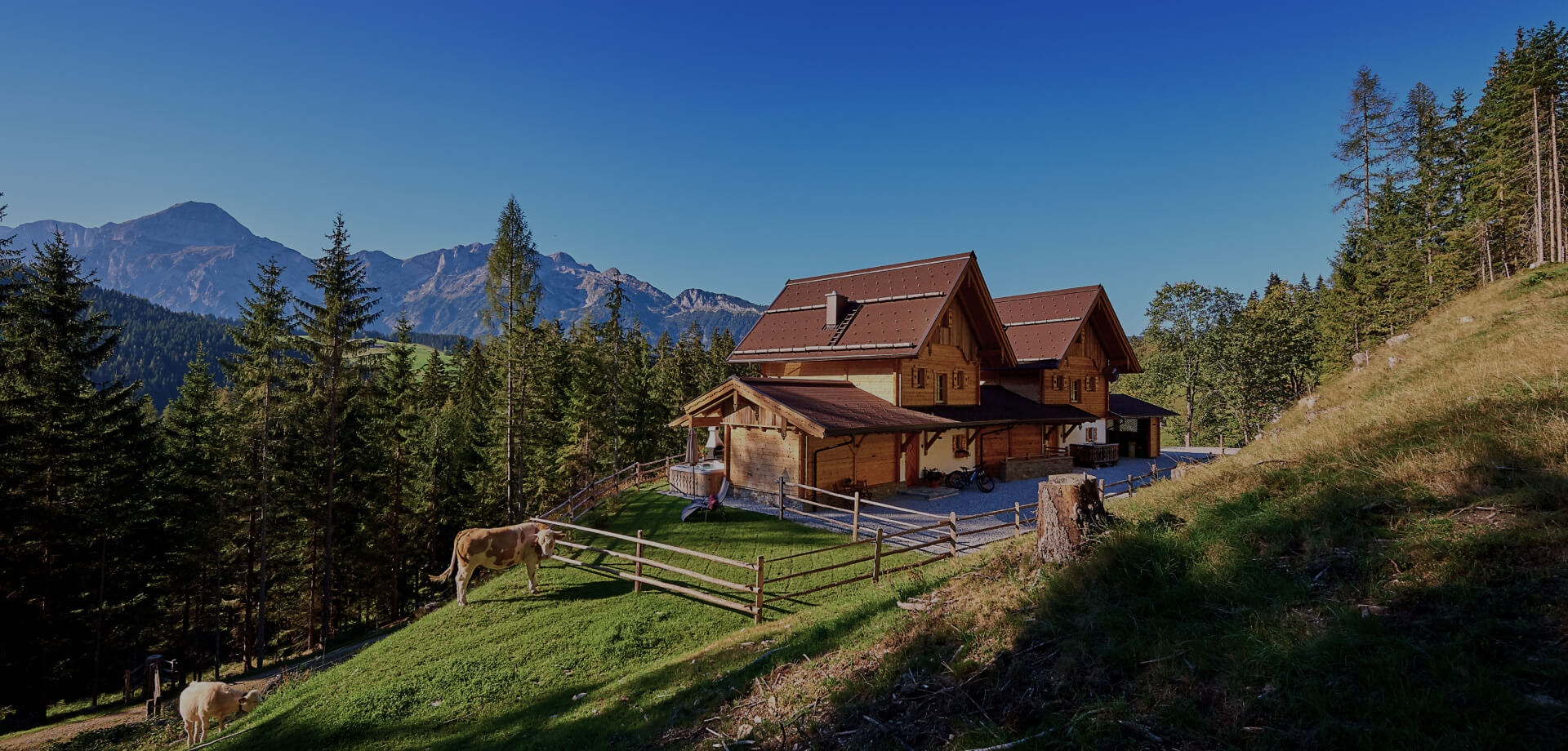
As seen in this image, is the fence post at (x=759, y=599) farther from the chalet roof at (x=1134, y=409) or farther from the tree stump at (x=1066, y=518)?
the chalet roof at (x=1134, y=409)

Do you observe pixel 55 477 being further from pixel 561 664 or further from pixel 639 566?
pixel 561 664

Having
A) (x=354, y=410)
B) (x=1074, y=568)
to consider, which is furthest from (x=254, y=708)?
(x=354, y=410)

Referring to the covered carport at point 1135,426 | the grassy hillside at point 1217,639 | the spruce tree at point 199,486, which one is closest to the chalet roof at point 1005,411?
the covered carport at point 1135,426

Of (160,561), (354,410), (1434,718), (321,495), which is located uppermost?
(354,410)

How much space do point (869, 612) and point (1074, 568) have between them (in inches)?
109

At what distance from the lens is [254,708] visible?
10562 mm

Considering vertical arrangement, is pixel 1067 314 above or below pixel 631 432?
above

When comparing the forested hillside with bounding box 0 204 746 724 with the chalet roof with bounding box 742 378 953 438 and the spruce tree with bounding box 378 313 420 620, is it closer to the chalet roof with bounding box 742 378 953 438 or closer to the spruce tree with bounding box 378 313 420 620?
the spruce tree with bounding box 378 313 420 620

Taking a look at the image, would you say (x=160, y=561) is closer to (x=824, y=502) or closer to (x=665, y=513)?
(x=665, y=513)

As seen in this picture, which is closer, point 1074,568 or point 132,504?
point 1074,568

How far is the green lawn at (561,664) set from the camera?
6918 millimetres

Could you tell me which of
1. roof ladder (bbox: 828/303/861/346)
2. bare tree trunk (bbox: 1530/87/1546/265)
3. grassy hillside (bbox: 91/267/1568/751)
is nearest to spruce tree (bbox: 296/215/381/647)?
grassy hillside (bbox: 91/267/1568/751)

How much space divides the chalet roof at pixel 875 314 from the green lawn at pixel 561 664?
1061 centimetres

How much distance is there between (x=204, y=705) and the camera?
967cm
